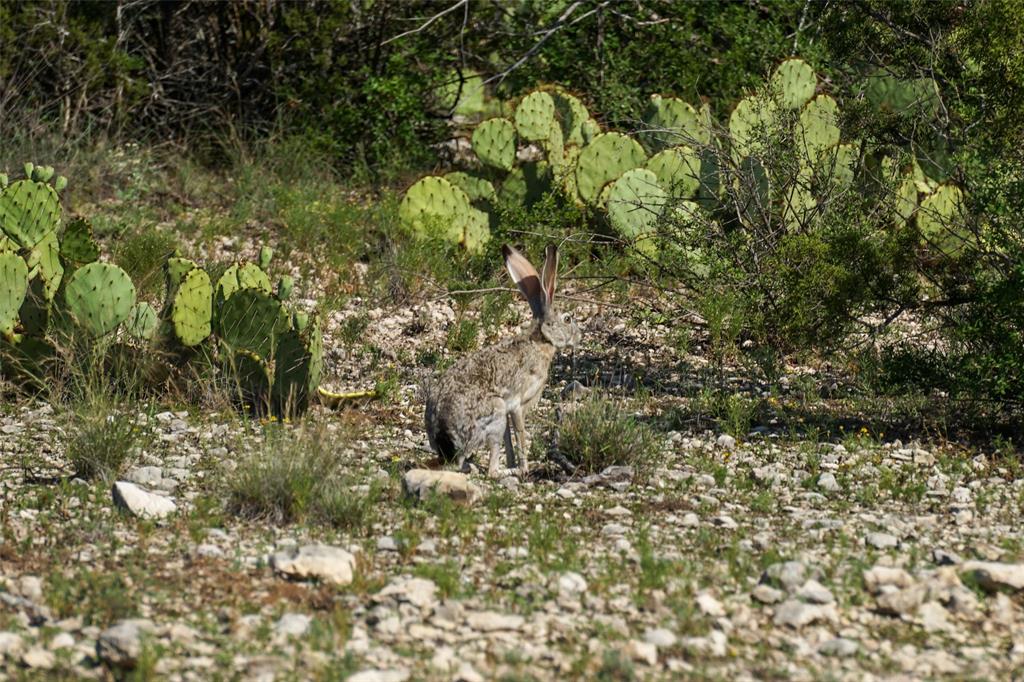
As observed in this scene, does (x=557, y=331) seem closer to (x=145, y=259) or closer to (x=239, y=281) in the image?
(x=239, y=281)

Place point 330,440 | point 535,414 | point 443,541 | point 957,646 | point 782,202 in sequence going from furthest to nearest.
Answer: point 782,202 → point 535,414 → point 330,440 → point 443,541 → point 957,646

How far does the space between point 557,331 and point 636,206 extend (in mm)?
3293

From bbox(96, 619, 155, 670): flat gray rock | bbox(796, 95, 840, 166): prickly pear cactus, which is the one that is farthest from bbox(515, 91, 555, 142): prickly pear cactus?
bbox(96, 619, 155, 670): flat gray rock

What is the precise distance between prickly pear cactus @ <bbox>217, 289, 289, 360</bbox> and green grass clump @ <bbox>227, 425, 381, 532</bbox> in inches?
67.7

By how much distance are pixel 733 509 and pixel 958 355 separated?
2372mm

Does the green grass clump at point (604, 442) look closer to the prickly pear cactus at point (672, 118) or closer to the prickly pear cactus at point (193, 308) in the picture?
the prickly pear cactus at point (193, 308)

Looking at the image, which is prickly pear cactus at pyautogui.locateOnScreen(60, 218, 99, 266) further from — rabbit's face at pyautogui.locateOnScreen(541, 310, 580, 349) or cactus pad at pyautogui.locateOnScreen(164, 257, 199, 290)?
rabbit's face at pyautogui.locateOnScreen(541, 310, 580, 349)

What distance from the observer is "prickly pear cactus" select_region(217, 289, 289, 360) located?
8734 millimetres

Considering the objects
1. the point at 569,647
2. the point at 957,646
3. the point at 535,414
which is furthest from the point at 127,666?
the point at 535,414

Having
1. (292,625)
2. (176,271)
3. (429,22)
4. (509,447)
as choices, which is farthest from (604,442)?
(429,22)

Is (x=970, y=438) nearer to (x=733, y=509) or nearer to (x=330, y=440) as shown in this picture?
(x=733, y=509)

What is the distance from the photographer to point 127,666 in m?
5.09

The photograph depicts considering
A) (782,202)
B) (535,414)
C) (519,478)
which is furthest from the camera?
(782,202)

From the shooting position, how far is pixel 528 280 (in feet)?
29.0
